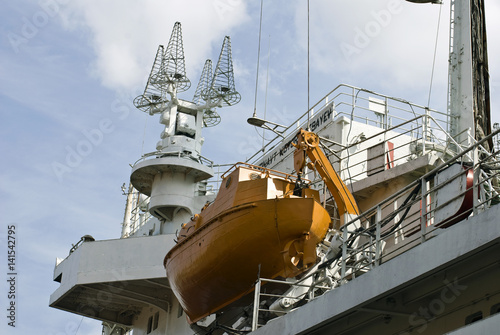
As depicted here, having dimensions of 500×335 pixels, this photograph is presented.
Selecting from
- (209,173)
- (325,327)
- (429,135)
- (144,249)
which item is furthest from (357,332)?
(209,173)

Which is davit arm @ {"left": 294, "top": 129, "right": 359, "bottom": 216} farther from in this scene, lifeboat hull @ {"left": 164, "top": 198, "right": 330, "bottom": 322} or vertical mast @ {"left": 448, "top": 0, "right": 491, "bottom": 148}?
vertical mast @ {"left": 448, "top": 0, "right": 491, "bottom": 148}

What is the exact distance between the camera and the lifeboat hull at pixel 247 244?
13117mm

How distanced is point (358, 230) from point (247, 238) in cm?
284

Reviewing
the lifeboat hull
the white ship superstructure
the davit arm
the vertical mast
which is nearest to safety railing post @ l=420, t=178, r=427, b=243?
the white ship superstructure

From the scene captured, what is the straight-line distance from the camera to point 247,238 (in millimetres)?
13328

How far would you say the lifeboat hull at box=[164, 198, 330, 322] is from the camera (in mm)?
13117

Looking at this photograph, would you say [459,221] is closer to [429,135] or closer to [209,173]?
[429,135]

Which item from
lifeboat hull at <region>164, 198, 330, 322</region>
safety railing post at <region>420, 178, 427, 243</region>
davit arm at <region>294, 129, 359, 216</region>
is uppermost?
davit arm at <region>294, 129, 359, 216</region>

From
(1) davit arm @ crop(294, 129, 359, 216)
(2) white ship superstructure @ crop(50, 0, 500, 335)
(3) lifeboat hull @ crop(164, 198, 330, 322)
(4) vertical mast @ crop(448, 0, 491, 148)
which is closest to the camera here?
(2) white ship superstructure @ crop(50, 0, 500, 335)

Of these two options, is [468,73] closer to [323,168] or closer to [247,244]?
[323,168]

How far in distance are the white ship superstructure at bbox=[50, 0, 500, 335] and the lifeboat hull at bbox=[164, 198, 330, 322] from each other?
38 cm

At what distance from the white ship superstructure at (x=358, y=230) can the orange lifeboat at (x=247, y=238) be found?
0.32m

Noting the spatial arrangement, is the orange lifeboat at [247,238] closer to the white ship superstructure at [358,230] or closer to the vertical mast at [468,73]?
the white ship superstructure at [358,230]

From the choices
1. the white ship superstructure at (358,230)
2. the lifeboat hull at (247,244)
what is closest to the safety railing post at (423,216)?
the white ship superstructure at (358,230)
